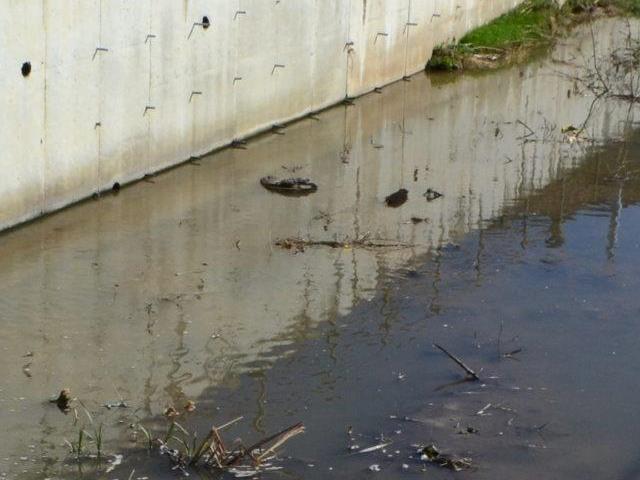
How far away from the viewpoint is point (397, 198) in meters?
11.1

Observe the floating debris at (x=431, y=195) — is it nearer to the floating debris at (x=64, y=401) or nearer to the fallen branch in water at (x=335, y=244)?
the fallen branch in water at (x=335, y=244)

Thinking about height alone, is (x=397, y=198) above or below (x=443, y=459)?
above

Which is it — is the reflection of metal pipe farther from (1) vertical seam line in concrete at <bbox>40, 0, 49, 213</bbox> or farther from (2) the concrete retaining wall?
(1) vertical seam line in concrete at <bbox>40, 0, 49, 213</bbox>

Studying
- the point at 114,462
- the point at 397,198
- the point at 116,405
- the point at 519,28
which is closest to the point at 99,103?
the point at 397,198

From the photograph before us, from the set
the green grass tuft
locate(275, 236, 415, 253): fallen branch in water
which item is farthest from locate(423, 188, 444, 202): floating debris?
the green grass tuft

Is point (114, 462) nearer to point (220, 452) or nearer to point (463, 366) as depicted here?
point (220, 452)

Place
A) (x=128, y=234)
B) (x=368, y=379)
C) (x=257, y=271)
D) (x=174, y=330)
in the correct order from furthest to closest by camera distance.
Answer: (x=128, y=234) → (x=257, y=271) → (x=174, y=330) → (x=368, y=379)

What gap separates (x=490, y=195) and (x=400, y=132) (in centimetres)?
270

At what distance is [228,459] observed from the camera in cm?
594

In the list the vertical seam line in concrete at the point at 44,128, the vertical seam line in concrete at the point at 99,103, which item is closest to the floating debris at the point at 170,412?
the vertical seam line in concrete at the point at 44,128

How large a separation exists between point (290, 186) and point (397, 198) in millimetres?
965

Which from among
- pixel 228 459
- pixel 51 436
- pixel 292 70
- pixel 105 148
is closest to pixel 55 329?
pixel 51 436

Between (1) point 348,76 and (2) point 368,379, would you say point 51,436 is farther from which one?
(1) point 348,76

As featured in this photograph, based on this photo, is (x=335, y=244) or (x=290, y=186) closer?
(x=335, y=244)
